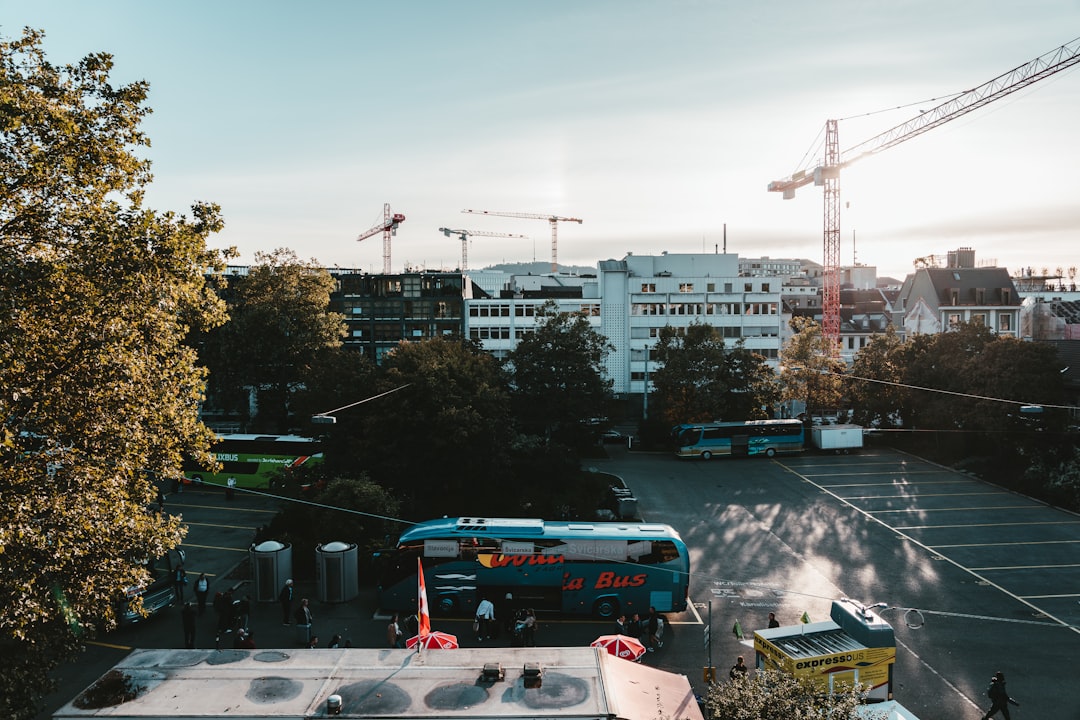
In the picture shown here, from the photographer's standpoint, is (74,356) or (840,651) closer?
(74,356)

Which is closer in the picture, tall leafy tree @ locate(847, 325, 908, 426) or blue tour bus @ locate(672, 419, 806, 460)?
blue tour bus @ locate(672, 419, 806, 460)

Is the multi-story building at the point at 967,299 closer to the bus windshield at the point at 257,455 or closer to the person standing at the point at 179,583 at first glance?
the bus windshield at the point at 257,455

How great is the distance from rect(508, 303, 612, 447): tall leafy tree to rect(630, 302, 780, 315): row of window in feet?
85.2

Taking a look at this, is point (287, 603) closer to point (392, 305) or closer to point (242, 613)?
point (242, 613)

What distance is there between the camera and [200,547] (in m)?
30.5

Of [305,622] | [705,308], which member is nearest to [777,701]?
[305,622]

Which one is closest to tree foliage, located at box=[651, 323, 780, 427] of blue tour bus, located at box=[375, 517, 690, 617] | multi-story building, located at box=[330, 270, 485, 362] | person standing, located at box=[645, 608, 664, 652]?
blue tour bus, located at box=[375, 517, 690, 617]

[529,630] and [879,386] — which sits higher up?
[879,386]

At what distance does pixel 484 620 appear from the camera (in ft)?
71.0

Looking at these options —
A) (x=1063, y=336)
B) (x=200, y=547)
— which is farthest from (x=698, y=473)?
(x=1063, y=336)

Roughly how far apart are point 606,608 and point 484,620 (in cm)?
425

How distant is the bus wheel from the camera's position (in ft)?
76.5

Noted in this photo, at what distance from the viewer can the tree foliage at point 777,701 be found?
10719 mm

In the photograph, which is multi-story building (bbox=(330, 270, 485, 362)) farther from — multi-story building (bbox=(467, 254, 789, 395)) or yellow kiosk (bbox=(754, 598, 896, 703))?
yellow kiosk (bbox=(754, 598, 896, 703))
